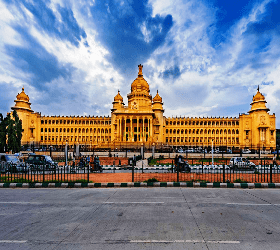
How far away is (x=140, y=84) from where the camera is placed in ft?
275

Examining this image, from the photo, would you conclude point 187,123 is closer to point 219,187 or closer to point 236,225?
point 219,187

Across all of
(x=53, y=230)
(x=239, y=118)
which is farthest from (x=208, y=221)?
(x=239, y=118)

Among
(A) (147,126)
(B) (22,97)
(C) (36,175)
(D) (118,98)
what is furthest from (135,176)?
(B) (22,97)

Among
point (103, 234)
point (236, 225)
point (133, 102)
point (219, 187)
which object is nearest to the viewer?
point (103, 234)

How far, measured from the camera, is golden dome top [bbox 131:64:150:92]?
82.9 metres

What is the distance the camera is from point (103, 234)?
605cm

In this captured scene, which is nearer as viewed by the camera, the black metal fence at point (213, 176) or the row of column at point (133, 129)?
the black metal fence at point (213, 176)

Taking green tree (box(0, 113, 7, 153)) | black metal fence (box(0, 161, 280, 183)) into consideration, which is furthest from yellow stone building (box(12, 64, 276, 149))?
black metal fence (box(0, 161, 280, 183))

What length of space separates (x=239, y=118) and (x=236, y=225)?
281 ft

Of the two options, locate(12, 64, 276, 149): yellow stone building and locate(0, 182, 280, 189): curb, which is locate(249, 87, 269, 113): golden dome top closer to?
locate(12, 64, 276, 149): yellow stone building

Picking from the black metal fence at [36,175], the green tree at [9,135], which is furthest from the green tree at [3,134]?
the black metal fence at [36,175]

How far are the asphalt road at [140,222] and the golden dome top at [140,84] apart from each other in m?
73.8

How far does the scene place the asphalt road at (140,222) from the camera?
5512 mm

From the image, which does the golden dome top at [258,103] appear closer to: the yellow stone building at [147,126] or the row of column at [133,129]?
the yellow stone building at [147,126]
